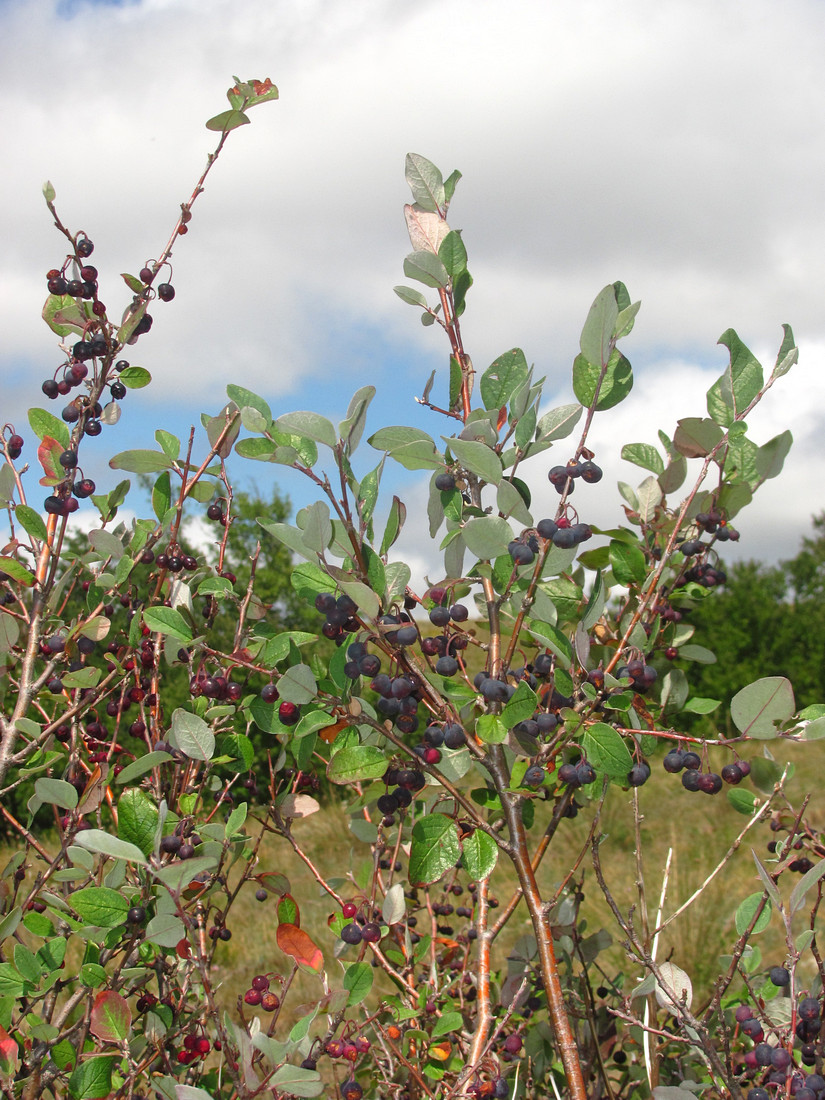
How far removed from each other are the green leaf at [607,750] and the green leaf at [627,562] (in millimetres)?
391

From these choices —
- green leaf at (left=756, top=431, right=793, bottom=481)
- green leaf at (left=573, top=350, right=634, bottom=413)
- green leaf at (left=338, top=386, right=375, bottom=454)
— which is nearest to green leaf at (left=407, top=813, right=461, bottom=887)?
green leaf at (left=338, top=386, right=375, bottom=454)

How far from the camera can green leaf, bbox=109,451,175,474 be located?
1431 millimetres

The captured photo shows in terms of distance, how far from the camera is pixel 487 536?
1.00 meters

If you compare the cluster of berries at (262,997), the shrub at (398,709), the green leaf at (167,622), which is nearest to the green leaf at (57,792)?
the shrub at (398,709)

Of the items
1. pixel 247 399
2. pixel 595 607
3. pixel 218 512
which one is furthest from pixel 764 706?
pixel 218 512

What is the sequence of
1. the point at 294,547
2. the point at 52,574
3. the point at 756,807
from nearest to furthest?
the point at 294,547 < the point at 756,807 < the point at 52,574

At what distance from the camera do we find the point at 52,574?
1552 mm

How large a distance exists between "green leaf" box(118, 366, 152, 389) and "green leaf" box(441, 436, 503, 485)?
919mm

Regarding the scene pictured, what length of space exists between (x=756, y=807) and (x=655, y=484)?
55 centimetres

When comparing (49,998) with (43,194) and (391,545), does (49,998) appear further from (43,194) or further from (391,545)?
(43,194)

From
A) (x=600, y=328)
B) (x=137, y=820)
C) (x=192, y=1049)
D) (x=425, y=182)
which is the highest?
(x=425, y=182)

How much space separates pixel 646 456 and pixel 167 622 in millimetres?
829

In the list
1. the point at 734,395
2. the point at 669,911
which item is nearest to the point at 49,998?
the point at 734,395

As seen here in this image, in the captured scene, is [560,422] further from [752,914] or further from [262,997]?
[262,997]
